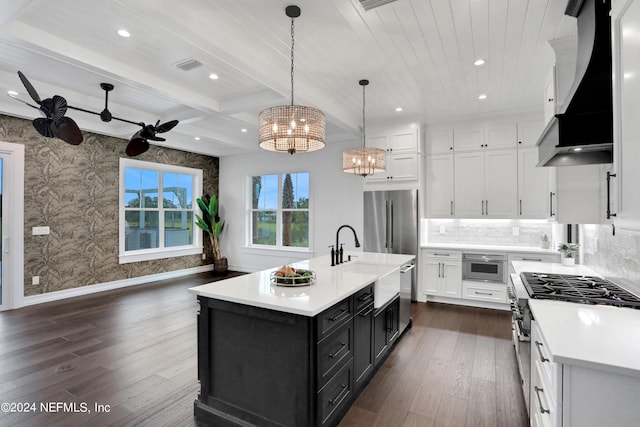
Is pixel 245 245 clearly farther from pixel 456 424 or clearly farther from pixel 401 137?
pixel 456 424

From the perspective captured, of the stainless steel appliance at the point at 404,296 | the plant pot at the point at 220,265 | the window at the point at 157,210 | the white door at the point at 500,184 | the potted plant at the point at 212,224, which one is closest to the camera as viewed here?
the stainless steel appliance at the point at 404,296

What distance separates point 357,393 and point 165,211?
6.06 meters

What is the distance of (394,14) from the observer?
8.48ft

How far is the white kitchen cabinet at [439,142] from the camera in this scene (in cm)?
529

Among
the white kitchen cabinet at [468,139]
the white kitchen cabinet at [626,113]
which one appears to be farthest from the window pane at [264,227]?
the white kitchen cabinet at [626,113]

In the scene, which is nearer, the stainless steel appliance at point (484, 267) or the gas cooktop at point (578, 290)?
the gas cooktop at point (578, 290)

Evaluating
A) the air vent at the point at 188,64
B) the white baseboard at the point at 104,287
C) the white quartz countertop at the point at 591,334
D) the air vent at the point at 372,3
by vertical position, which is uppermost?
the air vent at the point at 372,3

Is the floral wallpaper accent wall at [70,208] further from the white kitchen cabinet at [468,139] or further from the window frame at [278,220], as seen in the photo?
the white kitchen cabinet at [468,139]

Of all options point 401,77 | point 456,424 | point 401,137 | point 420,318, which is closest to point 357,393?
point 456,424

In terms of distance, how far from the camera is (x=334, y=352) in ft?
6.68

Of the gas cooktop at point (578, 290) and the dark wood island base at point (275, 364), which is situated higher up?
the gas cooktop at point (578, 290)

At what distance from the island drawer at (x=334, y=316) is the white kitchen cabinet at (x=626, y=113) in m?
1.50

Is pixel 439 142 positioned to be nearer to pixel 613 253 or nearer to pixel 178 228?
pixel 613 253

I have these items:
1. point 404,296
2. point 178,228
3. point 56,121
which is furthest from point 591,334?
point 178,228
